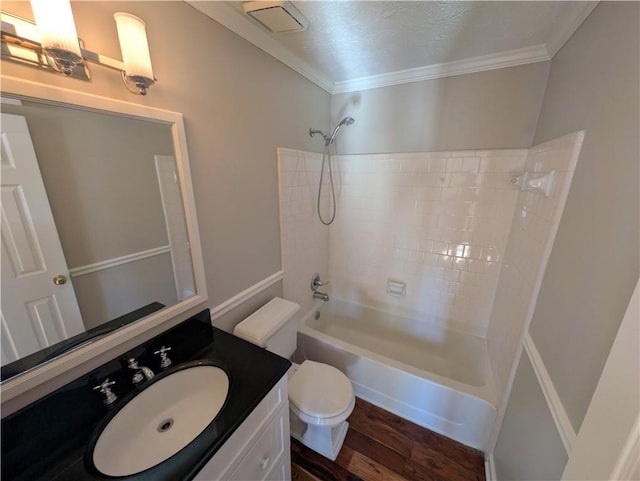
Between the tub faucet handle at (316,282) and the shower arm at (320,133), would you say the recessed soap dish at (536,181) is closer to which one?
the shower arm at (320,133)

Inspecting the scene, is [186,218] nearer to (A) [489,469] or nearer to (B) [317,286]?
(B) [317,286]

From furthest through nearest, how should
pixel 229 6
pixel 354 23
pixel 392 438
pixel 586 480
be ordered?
1. pixel 392 438
2. pixel 354 23
3. pixel 229 6
4. pixel 586 480

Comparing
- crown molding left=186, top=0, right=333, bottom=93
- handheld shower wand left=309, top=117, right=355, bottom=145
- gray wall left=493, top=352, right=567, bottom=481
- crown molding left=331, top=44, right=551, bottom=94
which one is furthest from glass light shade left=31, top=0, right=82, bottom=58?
gray wall left=493, top=352, right=567, bottom=481

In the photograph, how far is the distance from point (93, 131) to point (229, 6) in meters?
0.83

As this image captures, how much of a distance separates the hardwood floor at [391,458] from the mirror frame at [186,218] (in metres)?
1.19

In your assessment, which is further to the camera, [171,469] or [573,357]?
[573,357]

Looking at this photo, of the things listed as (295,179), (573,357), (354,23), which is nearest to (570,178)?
(573,357)

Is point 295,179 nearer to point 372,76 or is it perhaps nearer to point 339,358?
point 372,76

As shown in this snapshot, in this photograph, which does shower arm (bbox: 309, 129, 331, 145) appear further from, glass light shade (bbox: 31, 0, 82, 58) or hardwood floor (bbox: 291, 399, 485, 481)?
hardwood floor (bbox: 291, 399, 485, 481)

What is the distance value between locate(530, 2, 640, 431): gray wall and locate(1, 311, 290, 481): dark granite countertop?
1.02 m

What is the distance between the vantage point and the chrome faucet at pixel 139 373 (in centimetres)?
91

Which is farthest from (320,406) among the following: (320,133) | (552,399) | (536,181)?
(320,133)

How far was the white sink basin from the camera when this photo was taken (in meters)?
0.75

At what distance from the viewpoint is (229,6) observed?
108 cm
